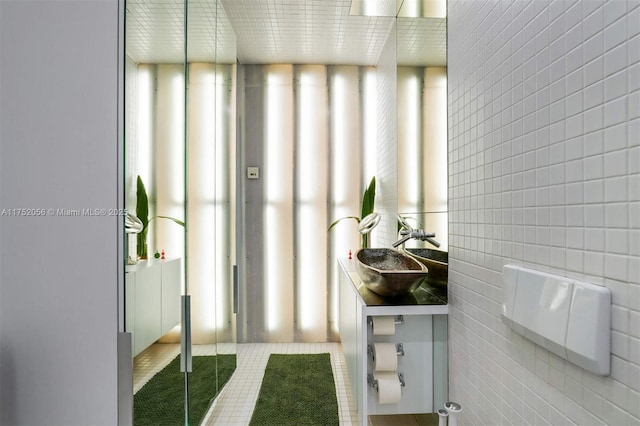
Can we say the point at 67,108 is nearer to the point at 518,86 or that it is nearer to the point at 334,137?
the point at 518,86

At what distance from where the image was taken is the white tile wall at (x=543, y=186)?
76cm

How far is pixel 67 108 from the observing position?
2.45 feet

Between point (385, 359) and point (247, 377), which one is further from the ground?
point (385, 359)

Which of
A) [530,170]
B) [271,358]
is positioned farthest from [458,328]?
[271,358]

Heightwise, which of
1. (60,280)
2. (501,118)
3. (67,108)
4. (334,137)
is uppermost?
(334,137)

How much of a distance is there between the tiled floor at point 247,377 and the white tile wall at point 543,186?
31.8 inches

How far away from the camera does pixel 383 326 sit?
5.53ft

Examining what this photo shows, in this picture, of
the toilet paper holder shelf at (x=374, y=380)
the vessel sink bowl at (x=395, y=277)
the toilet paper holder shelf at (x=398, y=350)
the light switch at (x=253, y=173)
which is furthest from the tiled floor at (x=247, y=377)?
the light switch at (x=253, y=173)

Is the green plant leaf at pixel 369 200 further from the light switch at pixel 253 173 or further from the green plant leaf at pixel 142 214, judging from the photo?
the green plant leaf at pixel 142 214

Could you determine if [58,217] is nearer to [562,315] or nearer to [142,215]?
[142,215]

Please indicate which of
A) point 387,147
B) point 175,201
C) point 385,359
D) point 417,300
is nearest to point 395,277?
point 417,300

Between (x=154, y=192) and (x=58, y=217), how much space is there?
413mm

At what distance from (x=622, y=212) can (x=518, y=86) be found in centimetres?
54

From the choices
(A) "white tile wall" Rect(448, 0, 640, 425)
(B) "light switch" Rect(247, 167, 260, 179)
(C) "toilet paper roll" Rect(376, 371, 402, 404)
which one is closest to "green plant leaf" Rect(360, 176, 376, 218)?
(B) "light switch" Rect(247, 167, 260, 179)
